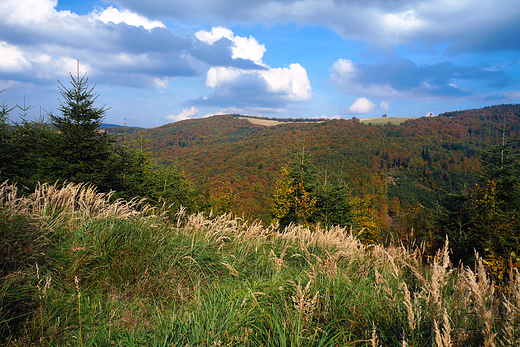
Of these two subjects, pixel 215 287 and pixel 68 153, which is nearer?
pixel 215 287

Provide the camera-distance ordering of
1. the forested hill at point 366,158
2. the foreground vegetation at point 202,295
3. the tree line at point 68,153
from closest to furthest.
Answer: the foreground vegetation at point 202,295, the tree line at point 68,153, the forested hill at point 366,158

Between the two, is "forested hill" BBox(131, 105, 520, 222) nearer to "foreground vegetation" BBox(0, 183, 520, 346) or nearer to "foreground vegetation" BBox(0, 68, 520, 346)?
"foreground vegetation" BBox(0, 68, 520, 346)

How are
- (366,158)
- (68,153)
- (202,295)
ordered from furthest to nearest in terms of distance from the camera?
(366,158), (68,153), (202,295)

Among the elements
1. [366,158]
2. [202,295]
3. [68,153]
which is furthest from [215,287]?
[366,158]

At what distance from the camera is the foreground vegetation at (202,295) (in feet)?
6.13

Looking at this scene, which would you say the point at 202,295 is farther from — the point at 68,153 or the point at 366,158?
the point at 366,158

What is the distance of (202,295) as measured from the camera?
2.74 metres

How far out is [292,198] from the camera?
24031 millimetres

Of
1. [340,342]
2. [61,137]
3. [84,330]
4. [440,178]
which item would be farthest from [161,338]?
[440,178]

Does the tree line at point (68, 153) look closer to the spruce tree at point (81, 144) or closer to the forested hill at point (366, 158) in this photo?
the spruce tree at point (81, 144)

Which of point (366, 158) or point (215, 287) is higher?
point (366, 158)

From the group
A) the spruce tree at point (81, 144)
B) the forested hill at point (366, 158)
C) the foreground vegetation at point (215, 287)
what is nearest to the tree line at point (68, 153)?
the spruce tree at point (81, 144)

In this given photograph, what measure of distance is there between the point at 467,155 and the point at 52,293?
200 m

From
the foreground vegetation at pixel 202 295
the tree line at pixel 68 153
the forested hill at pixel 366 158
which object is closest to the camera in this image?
the foreground vegetation at pixel 202 295
